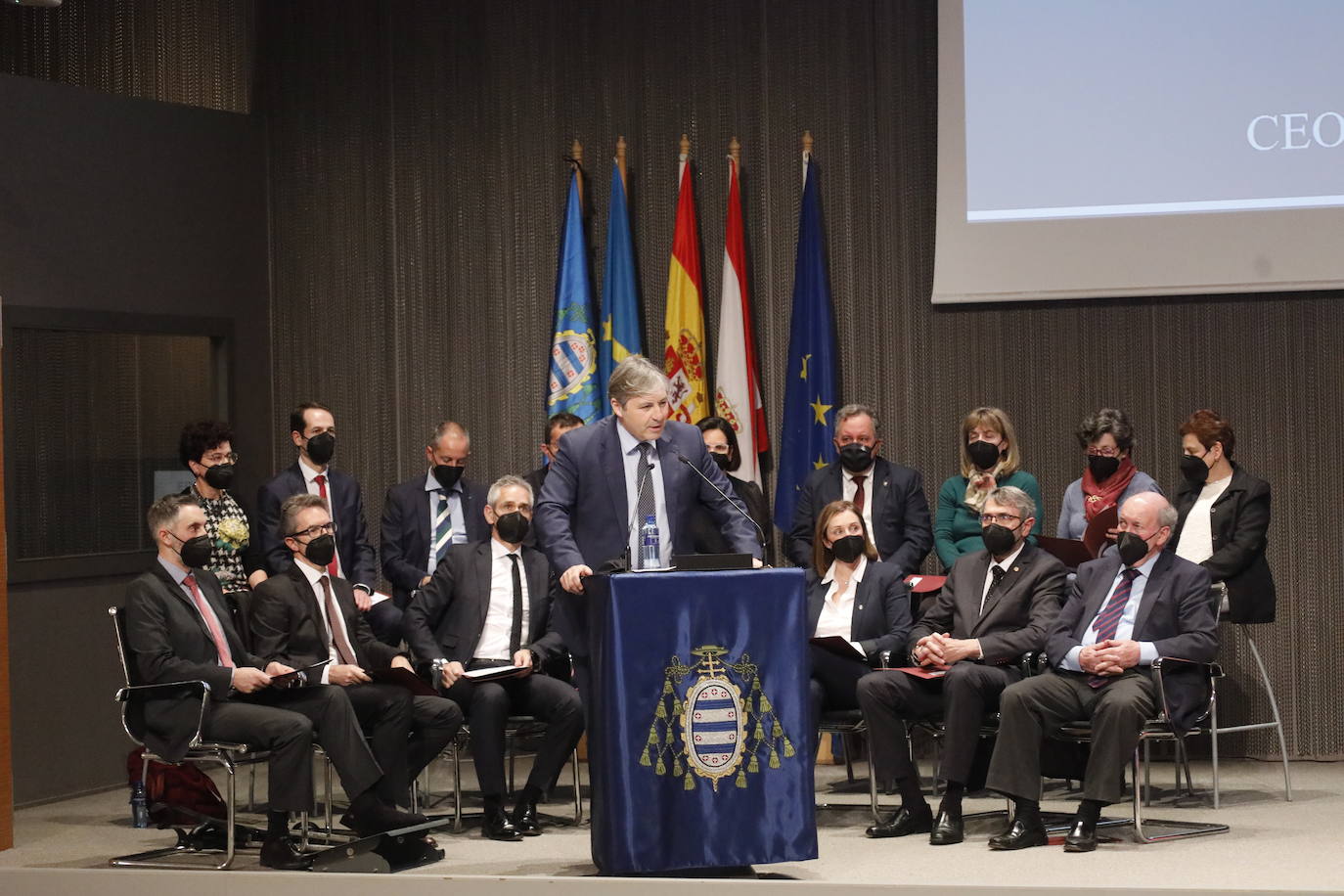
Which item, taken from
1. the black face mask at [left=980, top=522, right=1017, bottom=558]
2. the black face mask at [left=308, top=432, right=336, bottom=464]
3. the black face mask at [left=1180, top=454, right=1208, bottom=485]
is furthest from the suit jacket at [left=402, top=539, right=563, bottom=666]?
the black face mask at [left=1180, top=454, right=1208, bottom=485]

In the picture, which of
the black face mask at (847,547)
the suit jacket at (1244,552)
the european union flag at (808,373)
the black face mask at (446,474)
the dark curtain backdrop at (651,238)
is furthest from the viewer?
the european union flag at (808,373)

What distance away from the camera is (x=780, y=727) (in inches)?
170

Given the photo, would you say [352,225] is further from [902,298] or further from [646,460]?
[646,460]

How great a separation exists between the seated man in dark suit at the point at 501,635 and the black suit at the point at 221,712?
515 millimetres

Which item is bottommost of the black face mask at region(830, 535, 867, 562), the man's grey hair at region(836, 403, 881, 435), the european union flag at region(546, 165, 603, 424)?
the black face mask at region(830, 535, 867, 562)

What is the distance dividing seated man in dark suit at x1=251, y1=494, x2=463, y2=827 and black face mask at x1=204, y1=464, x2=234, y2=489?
2.36ft

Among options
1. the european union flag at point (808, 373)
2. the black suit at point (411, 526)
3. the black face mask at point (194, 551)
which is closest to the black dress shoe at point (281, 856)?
the black face mask at point (194, 551)

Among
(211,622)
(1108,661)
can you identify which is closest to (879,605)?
(1108,661)

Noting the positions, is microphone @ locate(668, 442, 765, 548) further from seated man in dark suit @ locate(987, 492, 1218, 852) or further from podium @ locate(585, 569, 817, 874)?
seated man in dark suit @ locate(987, 492, 1218, 852)

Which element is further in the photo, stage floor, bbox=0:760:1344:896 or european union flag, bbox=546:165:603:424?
european union flag, bbox=546:165:603:424

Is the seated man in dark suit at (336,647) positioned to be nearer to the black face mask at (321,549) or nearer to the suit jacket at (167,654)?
the black face mask at (321,549)

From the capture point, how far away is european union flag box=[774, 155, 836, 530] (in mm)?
6953

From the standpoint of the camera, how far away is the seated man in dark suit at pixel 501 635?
5445 mm

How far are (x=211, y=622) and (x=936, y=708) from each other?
7.65 ft
